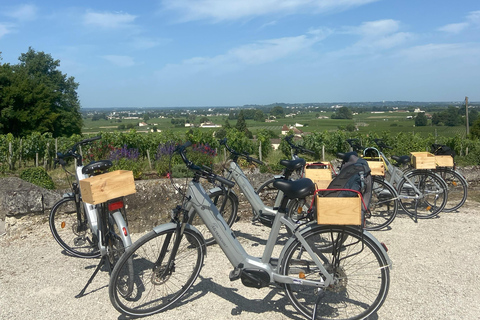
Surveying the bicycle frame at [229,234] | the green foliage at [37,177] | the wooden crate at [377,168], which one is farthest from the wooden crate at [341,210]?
the green foliage at [37,177]

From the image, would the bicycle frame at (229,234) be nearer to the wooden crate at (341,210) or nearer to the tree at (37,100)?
the wooden crate at (341,210)

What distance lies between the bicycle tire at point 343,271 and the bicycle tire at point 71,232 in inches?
87.9

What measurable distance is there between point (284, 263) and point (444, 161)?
160 inches

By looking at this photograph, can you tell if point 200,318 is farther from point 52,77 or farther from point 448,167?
point 52,77

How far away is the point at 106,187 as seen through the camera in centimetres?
316

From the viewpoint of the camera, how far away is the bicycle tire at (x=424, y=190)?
558cm

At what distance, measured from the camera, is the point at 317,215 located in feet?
8.87

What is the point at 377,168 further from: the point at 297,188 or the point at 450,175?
the point at 297,188

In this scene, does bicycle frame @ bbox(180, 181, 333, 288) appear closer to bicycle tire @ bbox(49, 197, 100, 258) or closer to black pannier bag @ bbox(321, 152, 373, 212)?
black pannier bag @ bbox(321, 152, 373, 212)

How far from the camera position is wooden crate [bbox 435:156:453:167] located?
228 inches

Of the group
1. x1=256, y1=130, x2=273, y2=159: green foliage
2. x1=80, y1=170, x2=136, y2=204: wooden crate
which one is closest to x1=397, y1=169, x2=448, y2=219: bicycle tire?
x1=80, y1=170, x2=136, y2=204: wooden crate

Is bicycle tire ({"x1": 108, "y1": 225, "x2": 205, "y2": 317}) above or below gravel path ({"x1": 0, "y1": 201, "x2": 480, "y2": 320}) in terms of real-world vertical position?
above

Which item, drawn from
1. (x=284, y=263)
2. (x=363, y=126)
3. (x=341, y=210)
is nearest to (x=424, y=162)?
(x=341, y=210)

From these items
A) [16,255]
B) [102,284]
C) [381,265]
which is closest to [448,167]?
[381,265]
